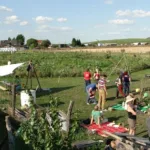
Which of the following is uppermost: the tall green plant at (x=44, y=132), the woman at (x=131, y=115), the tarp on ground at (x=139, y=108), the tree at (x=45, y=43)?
the tree at (x=45, y=43)

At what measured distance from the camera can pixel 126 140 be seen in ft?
25.0

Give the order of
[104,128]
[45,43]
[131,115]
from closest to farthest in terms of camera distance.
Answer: [131,115] → [104,128] → [45,43]

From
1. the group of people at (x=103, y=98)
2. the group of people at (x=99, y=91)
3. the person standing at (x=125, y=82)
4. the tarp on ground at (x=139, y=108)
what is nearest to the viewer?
the group of people at (x=103, y=98)

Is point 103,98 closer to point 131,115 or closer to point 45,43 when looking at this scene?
point 131,115

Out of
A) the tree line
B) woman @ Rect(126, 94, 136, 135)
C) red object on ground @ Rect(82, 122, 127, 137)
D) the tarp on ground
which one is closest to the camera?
woman @ Rect(126, 94, 136, 135)

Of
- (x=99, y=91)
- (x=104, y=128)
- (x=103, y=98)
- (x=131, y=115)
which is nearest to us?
(x=131, y=115)

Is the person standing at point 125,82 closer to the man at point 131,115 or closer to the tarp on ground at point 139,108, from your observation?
the tarp on ground at point 139,108

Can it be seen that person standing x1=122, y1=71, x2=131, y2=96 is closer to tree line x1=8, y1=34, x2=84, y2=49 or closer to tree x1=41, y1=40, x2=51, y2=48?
tree line x1=8, y1=34, x2=84, y2=49

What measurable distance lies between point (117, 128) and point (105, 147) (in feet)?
9.93

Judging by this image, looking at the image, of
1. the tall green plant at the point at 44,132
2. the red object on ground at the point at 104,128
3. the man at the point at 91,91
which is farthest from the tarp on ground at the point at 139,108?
the tall green plant at the point at 44,132

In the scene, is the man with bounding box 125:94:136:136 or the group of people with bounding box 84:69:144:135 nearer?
the man with bounding box 125:94:136:136

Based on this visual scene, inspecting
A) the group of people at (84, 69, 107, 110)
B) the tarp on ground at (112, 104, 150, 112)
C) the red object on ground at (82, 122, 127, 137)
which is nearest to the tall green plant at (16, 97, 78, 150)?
the red object on ground at (82, 122, 127, 137)

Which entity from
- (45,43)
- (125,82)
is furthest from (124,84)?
(45,43)

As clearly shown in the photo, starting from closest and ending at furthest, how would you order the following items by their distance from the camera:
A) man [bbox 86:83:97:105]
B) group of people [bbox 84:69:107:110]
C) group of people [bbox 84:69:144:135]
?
group of people [bbox 84:69:144:135]
group of people [bbox 84:69:107:110]
man [bbox 86:83:97:105]
